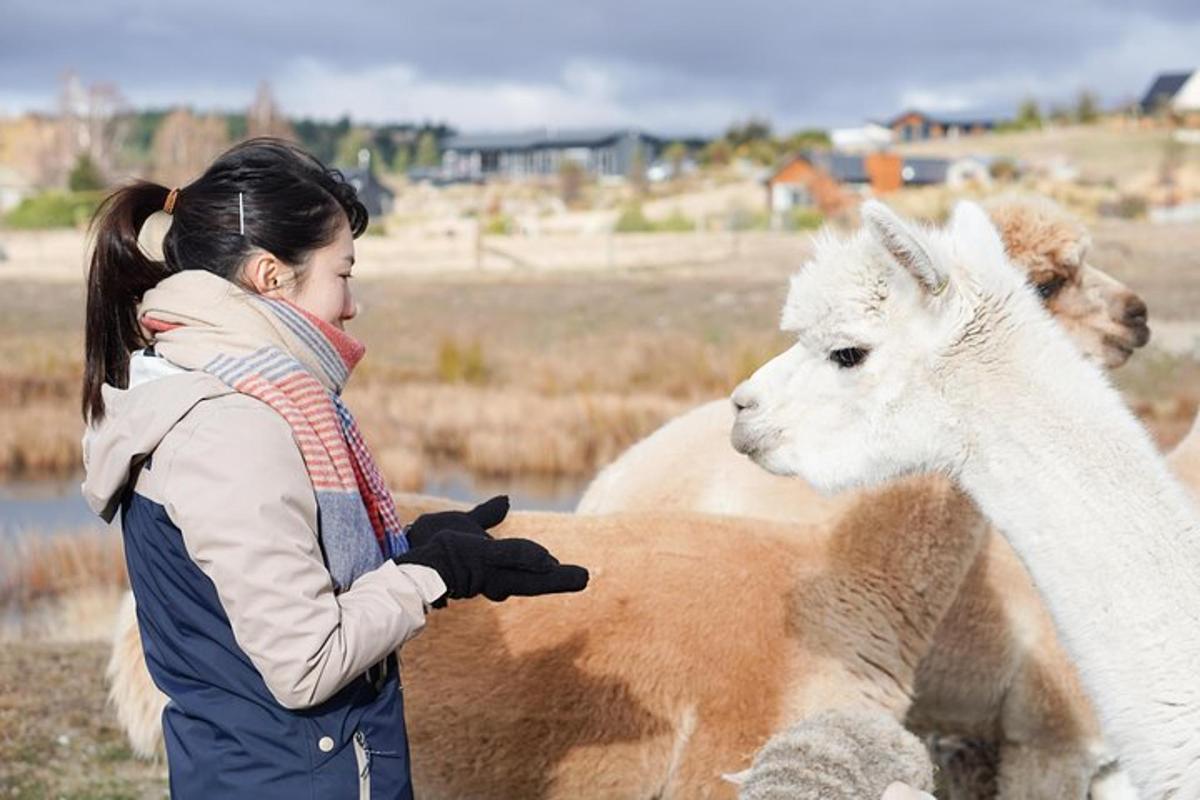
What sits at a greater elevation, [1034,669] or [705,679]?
[705,679]

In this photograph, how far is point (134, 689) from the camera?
12.2ft

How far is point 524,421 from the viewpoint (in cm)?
1504

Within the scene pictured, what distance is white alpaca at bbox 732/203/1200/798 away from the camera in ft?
8.10

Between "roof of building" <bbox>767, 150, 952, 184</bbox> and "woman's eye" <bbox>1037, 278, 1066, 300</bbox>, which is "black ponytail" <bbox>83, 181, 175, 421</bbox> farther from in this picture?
"roof of building" <bbox>767, 150, 952, 184</bbox>

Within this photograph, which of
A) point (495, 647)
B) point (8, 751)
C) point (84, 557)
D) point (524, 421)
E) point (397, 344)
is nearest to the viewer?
point (495, 647)

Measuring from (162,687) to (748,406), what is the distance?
4.38 feet

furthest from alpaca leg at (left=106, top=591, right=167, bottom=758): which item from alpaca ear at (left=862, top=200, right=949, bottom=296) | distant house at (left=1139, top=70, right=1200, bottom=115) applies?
distant house at (left=1139, top=70, right=1200, bottom=115)

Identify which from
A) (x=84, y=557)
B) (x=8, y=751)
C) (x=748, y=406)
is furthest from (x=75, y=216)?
(x=748, y=406)

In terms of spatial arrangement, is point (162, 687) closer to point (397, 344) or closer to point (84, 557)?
point (84, 557)

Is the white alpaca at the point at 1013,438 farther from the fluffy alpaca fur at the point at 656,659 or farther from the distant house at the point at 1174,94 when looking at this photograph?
the distant house at the point at 1174,94

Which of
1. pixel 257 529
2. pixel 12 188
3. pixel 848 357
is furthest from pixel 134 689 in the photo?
pixel 12 188

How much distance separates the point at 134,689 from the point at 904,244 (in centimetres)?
237

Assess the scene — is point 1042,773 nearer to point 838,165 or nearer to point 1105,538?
point 1105,538

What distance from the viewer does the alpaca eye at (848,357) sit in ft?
9.18
